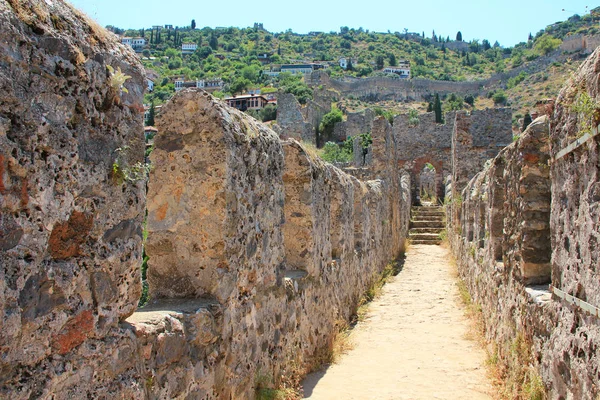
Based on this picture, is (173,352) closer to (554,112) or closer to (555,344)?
(555,344)

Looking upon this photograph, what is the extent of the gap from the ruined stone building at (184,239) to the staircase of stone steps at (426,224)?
47.7 ft

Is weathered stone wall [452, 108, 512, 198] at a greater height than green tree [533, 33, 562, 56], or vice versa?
green tree [533, 33, 562, 56]

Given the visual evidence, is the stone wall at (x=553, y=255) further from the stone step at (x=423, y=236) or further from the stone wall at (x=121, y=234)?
the stone step at (x=423, y=236)

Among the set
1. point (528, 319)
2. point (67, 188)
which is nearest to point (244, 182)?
point (67, 188)

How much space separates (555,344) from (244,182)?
2.41 metres

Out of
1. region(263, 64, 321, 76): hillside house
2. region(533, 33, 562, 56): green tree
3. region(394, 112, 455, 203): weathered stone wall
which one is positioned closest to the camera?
region(394, 112, 455, 203): weathered stone wall

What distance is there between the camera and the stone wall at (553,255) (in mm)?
3334

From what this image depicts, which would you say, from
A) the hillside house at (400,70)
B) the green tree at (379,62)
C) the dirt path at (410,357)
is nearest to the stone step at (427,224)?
the dirt path at (410,357)

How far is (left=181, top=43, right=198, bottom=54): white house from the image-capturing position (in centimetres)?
13705

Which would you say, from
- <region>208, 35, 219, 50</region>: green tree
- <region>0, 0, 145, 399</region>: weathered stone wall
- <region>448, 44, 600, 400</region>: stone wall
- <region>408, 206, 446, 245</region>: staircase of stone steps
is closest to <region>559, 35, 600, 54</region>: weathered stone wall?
<region>208, 35, 219, 50</region>: green tree

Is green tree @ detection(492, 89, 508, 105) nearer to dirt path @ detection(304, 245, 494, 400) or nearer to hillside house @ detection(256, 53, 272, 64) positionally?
hillside house @ detection(256, 53, 272, 64)

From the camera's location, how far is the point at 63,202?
91.9 inches

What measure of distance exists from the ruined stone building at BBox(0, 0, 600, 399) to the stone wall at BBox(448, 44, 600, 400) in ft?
0.07

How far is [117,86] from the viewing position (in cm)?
270
